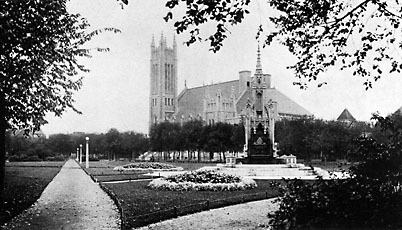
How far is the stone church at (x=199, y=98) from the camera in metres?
112

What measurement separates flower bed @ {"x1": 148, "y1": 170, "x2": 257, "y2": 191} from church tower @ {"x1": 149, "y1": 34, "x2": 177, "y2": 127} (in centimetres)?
11039

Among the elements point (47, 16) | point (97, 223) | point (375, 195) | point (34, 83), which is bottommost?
point (97, 223)

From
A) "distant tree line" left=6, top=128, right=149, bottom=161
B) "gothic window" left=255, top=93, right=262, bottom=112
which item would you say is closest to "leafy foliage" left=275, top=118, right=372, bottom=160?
"gothic window" left=255, top=93, right=262, bottom=112

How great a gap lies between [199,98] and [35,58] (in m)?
114

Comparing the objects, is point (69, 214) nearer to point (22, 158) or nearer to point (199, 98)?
point (22, 158)

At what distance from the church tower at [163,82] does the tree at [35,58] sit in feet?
385

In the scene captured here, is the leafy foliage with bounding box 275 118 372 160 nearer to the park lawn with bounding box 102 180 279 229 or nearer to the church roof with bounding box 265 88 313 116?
the church roof with bounding box 265 88 313 116

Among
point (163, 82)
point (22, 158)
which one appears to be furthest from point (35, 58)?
point (163, 82)

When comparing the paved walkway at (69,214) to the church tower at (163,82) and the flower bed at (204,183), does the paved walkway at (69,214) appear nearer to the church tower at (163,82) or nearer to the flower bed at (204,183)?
the flower bed at (204,183)

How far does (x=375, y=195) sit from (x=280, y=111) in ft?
329

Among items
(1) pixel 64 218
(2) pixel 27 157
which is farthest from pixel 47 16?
(2) pixel 27 157

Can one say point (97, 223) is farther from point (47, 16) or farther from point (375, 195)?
point (375, 195)

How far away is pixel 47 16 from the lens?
1311 cm

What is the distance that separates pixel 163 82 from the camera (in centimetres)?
13575
